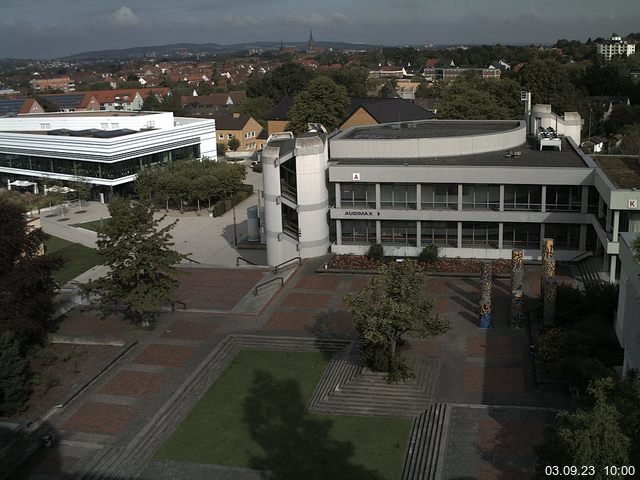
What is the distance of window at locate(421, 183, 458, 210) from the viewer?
37625 millimetres

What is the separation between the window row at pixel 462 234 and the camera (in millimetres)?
36594

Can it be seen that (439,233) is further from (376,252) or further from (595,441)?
(595,441)

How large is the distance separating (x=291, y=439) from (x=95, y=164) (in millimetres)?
48994

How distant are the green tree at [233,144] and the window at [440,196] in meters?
53.2

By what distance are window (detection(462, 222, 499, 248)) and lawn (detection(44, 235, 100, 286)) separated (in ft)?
70.7

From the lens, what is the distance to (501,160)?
39.7 meters

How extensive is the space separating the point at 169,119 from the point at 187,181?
21.4m

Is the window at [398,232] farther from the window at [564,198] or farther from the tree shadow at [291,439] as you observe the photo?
the tree shadow at [291,439]

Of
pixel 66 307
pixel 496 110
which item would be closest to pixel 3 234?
pixel 66 307

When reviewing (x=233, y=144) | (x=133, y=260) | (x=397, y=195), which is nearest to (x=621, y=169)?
(x=397, y=195)

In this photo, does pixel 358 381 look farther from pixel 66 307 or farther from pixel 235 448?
pixel 66 307

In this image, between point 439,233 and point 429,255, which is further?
point 439,233

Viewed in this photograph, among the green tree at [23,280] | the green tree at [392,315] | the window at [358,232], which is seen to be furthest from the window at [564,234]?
the green tree at [23,280]

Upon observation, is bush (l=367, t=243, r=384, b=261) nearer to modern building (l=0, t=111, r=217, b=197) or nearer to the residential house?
modern building (l=0, t=111, r=217, b=197)
